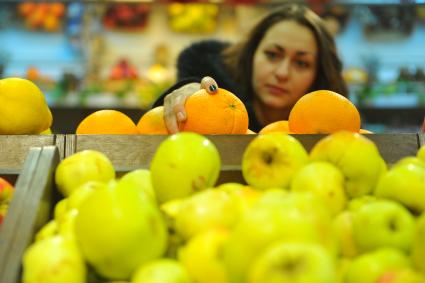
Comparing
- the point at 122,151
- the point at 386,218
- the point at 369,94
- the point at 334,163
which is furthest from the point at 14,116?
the point at 369,94

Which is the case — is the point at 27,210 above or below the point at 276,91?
above

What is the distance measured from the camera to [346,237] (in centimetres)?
81

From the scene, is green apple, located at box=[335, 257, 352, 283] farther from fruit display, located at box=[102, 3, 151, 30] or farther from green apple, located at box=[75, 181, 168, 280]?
fruit display, located at box=[102, 3, 151, 30]

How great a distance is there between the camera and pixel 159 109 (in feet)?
5.06


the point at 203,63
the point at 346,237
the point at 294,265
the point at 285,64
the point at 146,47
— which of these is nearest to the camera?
the point at 294,265

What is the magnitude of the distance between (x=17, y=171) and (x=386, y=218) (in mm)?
777

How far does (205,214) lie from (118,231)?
0.12 metres

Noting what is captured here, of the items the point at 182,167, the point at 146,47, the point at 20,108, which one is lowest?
the point at 146,47

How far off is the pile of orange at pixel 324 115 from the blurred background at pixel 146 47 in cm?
318

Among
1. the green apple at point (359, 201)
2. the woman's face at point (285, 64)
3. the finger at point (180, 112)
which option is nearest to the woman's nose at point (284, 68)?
the woman's face at point (285, 64)

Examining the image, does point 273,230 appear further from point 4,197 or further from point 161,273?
point 4,197

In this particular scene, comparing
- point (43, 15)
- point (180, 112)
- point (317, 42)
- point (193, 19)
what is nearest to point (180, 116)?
point (180, 112)

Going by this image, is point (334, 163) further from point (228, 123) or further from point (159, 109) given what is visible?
point (159, 109)

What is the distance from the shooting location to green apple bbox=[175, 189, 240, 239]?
77cm
